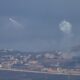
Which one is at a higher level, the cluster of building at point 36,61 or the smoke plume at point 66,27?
the smoke plume at point 66,27

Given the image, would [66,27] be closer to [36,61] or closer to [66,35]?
[66,35]

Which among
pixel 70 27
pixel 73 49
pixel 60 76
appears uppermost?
pixel 70 27

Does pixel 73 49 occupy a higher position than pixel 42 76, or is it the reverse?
pixel 73 49

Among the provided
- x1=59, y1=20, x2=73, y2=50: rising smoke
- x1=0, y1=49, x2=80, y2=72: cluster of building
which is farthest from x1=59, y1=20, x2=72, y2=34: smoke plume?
x1=0, y1=49, x2=80, y2=72: cluster of building

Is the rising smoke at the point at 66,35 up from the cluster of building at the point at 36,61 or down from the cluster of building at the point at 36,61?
up

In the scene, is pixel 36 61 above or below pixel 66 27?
below

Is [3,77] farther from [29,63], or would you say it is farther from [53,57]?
[53,57]

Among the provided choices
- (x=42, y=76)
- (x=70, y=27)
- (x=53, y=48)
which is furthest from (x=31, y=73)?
(x=70, y=27)

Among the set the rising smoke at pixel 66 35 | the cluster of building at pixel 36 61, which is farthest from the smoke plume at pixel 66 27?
the cluster of building at pixel 36 61

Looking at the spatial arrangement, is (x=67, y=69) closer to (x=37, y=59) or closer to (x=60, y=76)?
(x=60, y=76)

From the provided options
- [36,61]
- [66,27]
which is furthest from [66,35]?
[36,61]

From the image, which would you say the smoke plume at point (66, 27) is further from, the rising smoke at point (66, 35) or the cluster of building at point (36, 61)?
the cluster of building at point (36, 61)
